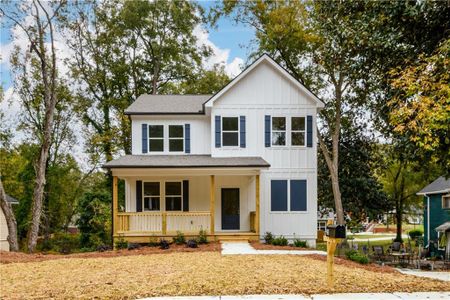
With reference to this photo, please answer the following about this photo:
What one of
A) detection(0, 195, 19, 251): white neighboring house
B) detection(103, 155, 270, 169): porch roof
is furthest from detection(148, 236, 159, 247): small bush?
detection(0, 195, 19, 251): white neighboring house

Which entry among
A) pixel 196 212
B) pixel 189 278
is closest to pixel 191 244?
pixel 196 212

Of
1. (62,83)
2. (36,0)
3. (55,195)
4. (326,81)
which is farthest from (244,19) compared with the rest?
(55,195)

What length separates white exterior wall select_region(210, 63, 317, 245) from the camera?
18.5 m

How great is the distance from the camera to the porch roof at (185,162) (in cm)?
1672

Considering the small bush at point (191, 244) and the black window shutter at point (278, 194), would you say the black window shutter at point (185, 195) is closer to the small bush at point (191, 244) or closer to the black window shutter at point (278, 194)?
the small bush at point (191, 244)

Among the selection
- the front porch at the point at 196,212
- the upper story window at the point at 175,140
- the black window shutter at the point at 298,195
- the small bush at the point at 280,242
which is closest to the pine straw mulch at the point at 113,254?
the front porch at the point at 196,212

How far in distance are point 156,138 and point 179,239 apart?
5.26 m

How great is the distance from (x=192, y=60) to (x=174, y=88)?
2.59 metres

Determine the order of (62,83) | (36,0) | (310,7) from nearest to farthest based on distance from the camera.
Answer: (36,0) < (310,7) < (62,83)

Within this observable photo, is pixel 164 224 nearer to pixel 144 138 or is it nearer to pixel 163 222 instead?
pixel 163 222

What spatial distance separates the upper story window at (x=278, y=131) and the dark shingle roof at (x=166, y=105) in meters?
3.48

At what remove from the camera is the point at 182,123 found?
63.3ft

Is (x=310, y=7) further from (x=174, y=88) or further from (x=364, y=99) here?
(x=174, y=88)

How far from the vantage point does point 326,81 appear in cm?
2514
